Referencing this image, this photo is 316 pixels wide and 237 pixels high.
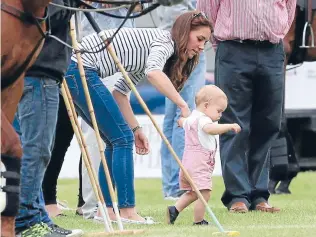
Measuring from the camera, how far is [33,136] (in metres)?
7.40

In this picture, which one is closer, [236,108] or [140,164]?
[236,108]

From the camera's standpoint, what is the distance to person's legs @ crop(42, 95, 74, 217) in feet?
33.4

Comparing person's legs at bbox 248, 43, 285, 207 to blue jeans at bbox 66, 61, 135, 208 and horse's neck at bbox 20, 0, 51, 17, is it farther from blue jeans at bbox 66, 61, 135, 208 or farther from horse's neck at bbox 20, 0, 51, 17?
horse's neck at bbox 20, 0, 51, 17

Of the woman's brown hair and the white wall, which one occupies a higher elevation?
the woman's brown hair

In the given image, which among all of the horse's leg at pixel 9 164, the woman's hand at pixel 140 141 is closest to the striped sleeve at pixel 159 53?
the woman's hand at pixel 140 141

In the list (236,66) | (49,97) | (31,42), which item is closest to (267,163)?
(236,66)

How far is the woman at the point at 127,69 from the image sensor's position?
8.66 metres

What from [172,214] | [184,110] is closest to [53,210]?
[172,214]

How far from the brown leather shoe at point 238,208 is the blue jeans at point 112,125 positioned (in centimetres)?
117

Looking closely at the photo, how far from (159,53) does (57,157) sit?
2.11 meters

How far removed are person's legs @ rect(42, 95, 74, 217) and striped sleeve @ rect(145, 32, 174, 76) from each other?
169 centimetres

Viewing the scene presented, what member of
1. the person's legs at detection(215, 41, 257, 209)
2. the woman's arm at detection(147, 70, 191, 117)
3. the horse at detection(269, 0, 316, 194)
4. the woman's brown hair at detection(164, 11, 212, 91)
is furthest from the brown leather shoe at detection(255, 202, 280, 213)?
the horse at detection(269, 0, 316, 194)

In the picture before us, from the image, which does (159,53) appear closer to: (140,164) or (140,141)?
(140,141)

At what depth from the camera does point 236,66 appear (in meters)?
9.88
